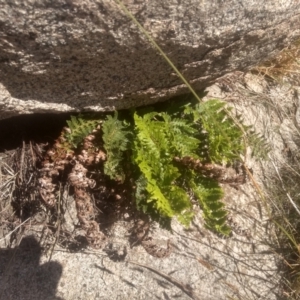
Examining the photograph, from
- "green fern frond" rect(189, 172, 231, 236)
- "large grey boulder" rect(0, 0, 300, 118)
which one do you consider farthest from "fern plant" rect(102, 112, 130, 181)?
"green fern frond" rect(189, 172, 231, 236)

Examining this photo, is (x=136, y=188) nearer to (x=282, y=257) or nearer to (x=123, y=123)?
(x=123, y=123)

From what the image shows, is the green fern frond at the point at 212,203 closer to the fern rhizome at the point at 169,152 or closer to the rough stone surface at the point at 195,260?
the fern rhizome at the point at 169,152

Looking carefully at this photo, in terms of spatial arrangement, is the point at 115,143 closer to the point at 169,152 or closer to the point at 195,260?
the point at 169,152

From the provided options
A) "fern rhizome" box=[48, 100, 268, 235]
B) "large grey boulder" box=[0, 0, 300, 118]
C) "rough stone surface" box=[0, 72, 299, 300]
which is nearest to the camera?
"large grey boulder" box=[0, 0, 300, 118]

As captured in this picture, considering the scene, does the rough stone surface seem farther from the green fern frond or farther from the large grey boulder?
the large grey boulder

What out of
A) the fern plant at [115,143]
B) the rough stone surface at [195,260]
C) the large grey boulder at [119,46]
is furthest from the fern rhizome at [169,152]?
→ the rough stone surface at [195,260]

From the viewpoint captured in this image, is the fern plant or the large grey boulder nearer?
the large grey boulder
